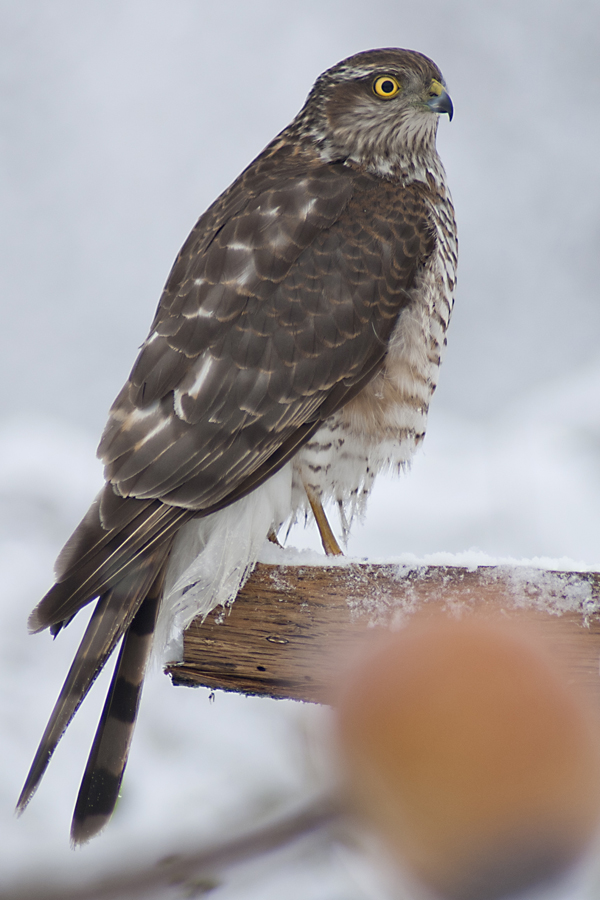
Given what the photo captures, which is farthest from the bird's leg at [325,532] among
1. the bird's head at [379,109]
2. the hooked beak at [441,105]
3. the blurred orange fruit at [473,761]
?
the blurred orange fruit at [473,761]

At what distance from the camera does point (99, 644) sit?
60.4 inches

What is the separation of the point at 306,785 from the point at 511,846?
6.5 inches

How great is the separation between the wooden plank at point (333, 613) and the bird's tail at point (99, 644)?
129mm

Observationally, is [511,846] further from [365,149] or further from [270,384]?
[365,149]

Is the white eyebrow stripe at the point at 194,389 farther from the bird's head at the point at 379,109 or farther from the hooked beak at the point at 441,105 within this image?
the hooked beak at the point at 441,105

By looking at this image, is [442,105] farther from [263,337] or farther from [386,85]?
[263,337]

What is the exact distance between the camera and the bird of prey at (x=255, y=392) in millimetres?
1617

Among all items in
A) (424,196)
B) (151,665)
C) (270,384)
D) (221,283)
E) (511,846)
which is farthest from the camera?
(424,196)

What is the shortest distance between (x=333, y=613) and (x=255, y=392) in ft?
1.86

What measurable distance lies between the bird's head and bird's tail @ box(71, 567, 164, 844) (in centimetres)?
137

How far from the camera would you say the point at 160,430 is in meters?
1.80

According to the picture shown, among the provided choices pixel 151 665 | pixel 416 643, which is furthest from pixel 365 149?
pixel 416 643

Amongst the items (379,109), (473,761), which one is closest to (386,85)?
(379,109)

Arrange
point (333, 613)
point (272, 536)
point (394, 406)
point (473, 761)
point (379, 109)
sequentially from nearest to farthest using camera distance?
point (473, 761)
point (333, 613)
point (394, 406)
point (272, 536)
point (379, 109)
